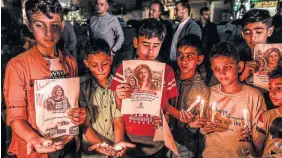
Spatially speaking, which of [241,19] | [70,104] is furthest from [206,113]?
[70,104]

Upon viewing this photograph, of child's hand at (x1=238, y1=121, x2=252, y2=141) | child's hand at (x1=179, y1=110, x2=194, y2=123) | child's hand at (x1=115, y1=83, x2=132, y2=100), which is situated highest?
child's hand at (x1=115, y1=83, x2=132, y2=100)

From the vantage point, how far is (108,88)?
3369 mm

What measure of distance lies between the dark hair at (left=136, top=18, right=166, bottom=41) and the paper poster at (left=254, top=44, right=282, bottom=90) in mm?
1169

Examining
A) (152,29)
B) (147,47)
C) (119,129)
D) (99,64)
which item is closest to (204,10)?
(152,29)

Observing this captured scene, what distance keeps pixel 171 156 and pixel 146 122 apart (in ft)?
1.86

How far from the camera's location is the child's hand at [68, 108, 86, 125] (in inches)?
131

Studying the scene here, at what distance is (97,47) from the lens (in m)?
3.20

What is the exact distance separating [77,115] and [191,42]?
1562 mm

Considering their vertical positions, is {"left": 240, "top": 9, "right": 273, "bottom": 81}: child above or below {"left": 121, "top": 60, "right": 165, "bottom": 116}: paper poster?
above

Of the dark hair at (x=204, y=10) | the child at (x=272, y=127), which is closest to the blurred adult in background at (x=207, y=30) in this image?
the dark hair at (x=204, y=10)

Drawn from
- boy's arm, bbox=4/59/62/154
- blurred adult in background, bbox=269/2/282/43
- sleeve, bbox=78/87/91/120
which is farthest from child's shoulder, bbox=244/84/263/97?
boy's arm, bbox=4/59/62/154

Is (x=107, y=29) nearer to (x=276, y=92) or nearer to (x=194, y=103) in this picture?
(x=194, y=103)

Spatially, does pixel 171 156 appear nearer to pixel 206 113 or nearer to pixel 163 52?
pixel 206 113

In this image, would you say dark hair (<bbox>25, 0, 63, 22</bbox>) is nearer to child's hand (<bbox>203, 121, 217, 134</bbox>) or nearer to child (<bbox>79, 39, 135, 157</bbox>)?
child (<bbox>79, 39, 135, 157</bbox>)
